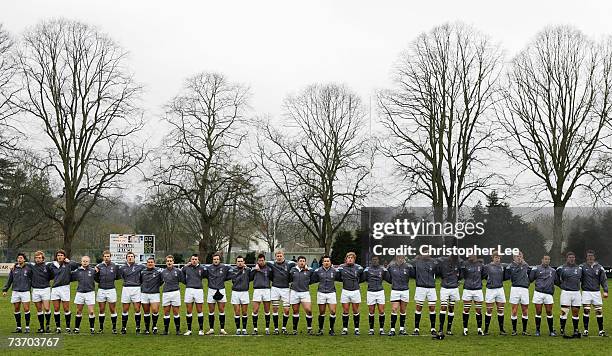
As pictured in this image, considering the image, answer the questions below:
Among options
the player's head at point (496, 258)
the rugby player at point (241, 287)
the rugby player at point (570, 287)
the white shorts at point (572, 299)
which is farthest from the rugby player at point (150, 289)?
the white shorts at point (572, 299)

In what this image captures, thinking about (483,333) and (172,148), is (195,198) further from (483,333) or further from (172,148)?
(483,333)

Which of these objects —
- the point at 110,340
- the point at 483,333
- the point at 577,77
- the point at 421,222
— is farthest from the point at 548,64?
the point at 110,340

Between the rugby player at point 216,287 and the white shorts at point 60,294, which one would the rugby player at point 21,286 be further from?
the rugby player at point 216,287

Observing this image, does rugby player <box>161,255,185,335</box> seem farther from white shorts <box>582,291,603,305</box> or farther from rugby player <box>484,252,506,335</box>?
white shorts <box>582,291,603,305</box>

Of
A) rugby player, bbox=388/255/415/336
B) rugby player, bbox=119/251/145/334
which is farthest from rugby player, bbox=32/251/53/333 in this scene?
rugby player, bbox=388/255/415/336

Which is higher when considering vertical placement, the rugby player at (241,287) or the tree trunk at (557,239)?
the tree trunk at (557,239)

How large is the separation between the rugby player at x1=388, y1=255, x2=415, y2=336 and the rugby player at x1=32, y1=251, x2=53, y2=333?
804cm

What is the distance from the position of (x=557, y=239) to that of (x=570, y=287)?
272 inches

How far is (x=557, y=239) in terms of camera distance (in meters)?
22.6

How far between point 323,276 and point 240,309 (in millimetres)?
2116

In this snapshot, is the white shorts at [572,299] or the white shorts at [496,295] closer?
the white shorts at [572,299]

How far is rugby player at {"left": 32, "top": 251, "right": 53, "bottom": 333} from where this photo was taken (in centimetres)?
1628

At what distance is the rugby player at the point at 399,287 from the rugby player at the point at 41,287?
8043 millimetres

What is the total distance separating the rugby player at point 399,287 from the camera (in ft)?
52.7
